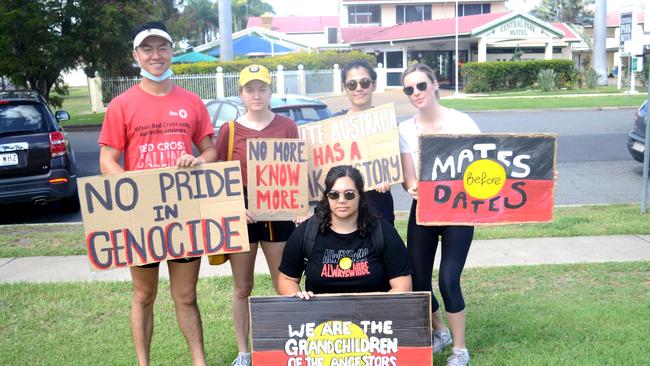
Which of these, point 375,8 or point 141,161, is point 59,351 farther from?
point 375,8

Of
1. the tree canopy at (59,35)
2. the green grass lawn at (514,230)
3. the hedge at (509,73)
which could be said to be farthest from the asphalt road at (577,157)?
the hedge at (509,73)

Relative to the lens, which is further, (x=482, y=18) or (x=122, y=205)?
(x=482, y=18)

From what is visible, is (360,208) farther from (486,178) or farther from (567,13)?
(567,13)

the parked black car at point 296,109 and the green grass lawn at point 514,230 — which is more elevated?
the parked black car at point 296,109

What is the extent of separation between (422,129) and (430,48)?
1561 inches

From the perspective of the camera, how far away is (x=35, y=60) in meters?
20.9

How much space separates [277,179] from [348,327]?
1.04 m

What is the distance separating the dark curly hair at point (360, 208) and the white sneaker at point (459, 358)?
98 centimetres

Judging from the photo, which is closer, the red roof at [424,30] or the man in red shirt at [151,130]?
the man in red shirt at [151,130]

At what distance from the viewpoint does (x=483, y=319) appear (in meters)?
4.95

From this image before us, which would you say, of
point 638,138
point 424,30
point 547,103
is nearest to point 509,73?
point 424,30

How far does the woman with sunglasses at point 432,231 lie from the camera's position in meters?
4.04

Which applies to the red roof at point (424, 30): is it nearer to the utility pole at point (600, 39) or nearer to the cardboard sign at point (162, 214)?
the utility pole at point (600, 39)

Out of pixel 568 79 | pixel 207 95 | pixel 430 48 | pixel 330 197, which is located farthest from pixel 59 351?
pixel 430 48
